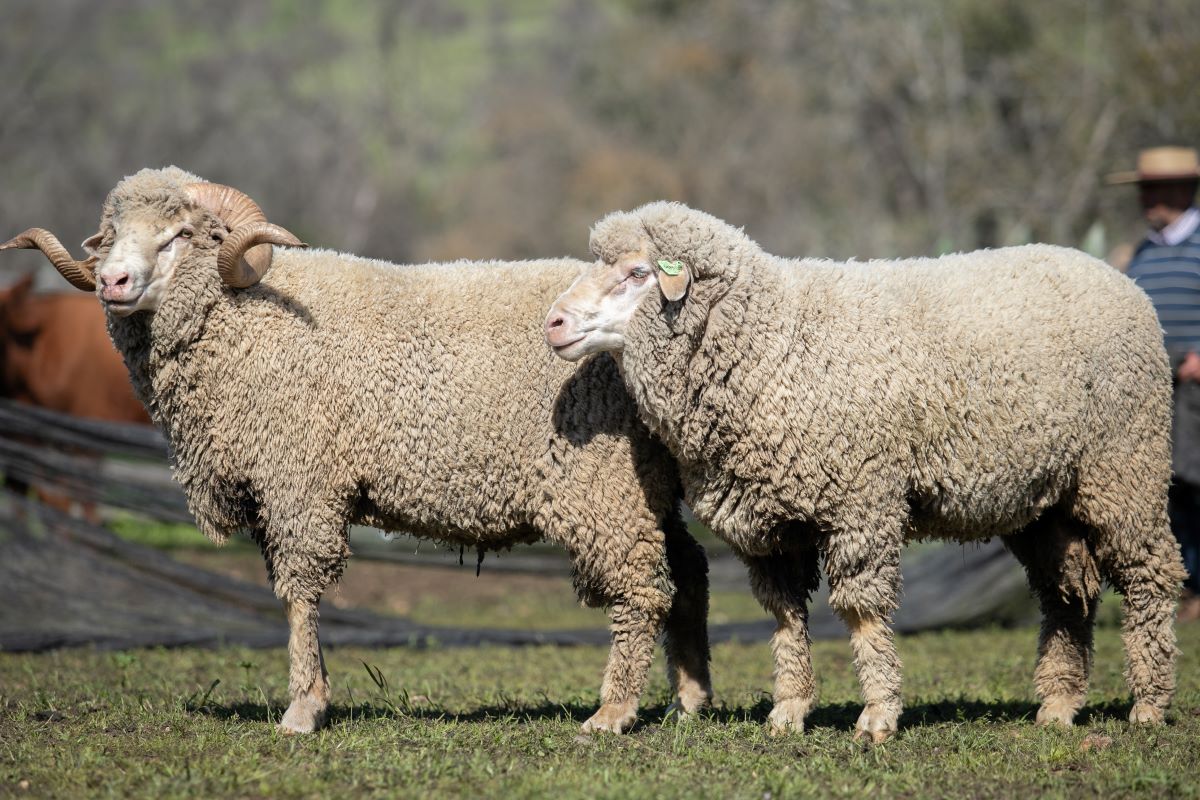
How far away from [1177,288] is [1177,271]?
98 mm

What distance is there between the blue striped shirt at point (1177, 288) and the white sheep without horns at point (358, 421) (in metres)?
3.63

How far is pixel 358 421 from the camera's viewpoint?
5.72m

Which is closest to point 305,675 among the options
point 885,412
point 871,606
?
point 871,606

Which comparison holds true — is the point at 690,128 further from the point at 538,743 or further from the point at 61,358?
the point at 538,743

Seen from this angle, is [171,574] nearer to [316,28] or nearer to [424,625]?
[424,625]

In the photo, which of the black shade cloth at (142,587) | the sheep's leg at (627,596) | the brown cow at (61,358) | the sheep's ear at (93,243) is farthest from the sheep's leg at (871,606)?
the brown cow at (61,358)

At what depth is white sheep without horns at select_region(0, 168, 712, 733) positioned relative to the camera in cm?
566

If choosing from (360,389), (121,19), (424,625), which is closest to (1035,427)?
(360,389)

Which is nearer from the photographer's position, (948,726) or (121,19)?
(948,726)

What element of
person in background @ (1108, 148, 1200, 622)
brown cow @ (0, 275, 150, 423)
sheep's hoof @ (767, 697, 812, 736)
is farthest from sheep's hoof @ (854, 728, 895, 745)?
brown cow @ (0, 275, 150, 423)

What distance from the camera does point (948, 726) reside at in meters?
5.73

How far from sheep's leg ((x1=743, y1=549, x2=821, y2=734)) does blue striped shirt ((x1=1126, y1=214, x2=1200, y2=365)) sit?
329 centimetres

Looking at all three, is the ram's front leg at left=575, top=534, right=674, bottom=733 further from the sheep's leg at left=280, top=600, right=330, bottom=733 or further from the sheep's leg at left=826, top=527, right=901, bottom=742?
the sheep's leg at left=280, top=600, right=330, bottom=733

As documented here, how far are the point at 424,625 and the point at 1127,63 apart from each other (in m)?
18.2
